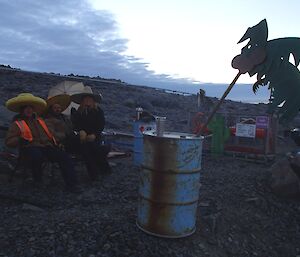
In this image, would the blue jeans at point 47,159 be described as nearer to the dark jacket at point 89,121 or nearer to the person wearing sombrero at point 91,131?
the person wearing sombrero at point 91,131

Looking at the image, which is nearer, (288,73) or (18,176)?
(288,73)

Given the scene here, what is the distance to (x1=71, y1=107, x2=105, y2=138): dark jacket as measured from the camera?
6.54 m

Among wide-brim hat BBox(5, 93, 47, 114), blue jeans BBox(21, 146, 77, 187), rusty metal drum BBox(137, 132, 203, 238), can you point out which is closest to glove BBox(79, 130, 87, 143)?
blue jeans BBox(21, 146, 77, 187)

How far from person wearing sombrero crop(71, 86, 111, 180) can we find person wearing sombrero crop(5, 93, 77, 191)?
22.1 inches

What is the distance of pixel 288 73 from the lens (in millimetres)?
4203

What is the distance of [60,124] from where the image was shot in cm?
625

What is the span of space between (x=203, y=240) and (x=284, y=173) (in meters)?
2.54

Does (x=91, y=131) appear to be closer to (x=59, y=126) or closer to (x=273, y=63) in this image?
(x=59, y=126)

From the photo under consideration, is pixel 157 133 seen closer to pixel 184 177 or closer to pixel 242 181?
pixel 184 177

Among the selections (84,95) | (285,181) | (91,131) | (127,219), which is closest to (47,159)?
(91,131)

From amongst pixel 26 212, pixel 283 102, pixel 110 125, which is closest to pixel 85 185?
pixel 26 212

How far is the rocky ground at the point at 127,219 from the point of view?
13.3 feet

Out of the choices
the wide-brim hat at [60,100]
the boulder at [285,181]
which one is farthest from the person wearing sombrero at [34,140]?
the boulder at [285,181]

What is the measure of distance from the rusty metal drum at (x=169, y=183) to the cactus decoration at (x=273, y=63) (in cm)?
94
